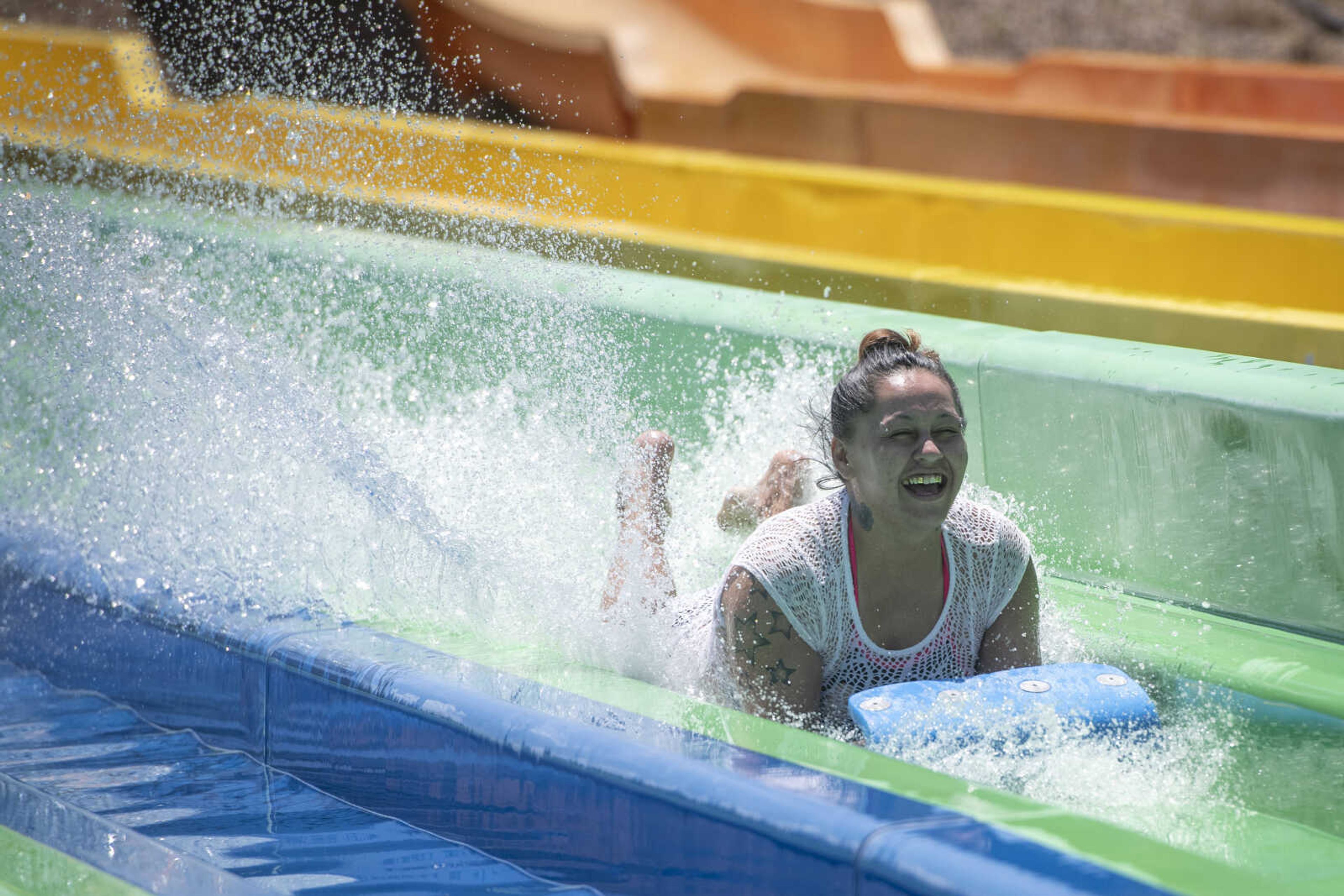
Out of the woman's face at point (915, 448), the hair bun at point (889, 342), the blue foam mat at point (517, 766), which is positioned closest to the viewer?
the blue foam mat at point (517, 766)

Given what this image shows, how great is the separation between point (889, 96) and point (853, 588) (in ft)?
18.8

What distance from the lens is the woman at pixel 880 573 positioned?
2.63 meters

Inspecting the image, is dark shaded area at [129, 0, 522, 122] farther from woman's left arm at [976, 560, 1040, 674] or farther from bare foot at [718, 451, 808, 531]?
woman's left arm at [976, 560, 1040, 674]

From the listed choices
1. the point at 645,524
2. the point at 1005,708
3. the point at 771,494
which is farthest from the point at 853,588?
the point at 771,494

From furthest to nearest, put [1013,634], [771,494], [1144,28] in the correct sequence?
[1144,28] < [771,494] < [1013,634]

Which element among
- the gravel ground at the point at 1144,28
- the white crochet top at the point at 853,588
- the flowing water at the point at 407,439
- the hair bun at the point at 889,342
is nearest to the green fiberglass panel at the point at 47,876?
the flowing water at the point at 407,439

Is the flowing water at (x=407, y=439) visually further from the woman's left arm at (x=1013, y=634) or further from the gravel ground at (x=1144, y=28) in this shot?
the gravel ground at (x=1144, y=28)

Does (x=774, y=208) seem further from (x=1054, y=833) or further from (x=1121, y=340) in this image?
(x=1054, y=833)

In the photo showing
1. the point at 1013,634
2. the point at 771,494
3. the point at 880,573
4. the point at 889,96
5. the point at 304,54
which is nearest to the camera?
the point at 880,573

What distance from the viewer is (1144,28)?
12789mm

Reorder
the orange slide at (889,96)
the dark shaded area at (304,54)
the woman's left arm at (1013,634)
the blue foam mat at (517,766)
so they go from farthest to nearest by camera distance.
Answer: the dark shaded area at (304,54), the orange slide at (889,96), the woman's left arm at (1013,634), the blue foam mat at (517,766)

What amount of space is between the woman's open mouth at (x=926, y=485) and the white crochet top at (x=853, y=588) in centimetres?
17

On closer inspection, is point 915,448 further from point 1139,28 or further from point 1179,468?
point 1139,28

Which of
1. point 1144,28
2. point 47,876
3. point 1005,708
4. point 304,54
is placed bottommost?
point 47,876
